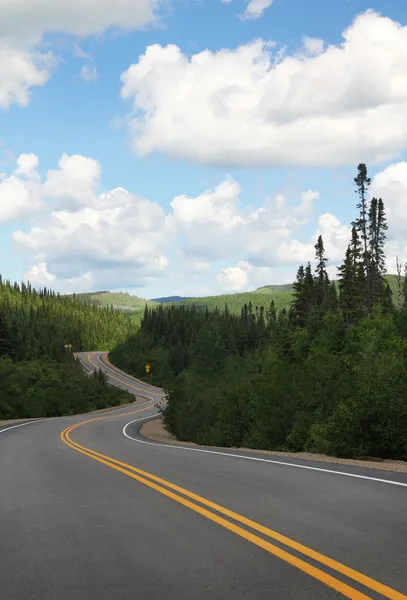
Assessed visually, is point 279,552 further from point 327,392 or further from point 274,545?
point 327,392

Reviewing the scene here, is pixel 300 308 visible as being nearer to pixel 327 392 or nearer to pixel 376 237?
pixel 376 237

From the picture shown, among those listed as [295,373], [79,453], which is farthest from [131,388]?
[79,453]

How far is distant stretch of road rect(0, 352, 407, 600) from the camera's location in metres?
5.05

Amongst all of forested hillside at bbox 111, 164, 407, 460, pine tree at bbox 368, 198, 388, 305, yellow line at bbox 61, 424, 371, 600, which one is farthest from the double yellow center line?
pine tree at bbox 368, 198, 388, 305

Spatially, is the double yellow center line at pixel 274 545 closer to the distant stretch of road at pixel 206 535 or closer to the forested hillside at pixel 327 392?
the distant stretch of road at pixel 206 535

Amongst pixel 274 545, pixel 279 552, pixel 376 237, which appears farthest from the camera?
pixel 376 237

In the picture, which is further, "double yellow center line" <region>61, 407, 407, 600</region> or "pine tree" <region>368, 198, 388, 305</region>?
"pine tree" <region>368, 198, 388, 305</region>

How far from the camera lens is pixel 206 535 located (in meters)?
6.93

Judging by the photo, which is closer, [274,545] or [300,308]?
[274,545]

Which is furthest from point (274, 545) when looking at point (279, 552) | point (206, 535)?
point (206, 535)

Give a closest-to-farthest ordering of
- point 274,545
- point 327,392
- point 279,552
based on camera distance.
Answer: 1. point 279,552
2. point 274,545
3. point 327,392

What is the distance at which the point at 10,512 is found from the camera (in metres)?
8.87

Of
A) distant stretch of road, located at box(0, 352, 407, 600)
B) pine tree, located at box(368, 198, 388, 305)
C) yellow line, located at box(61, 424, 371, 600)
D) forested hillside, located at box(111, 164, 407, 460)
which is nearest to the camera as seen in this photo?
yellow line, located at box(61, 424, 371, 600)

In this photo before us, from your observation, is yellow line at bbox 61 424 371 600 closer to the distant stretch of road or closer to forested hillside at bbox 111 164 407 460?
the distant stretch of road
